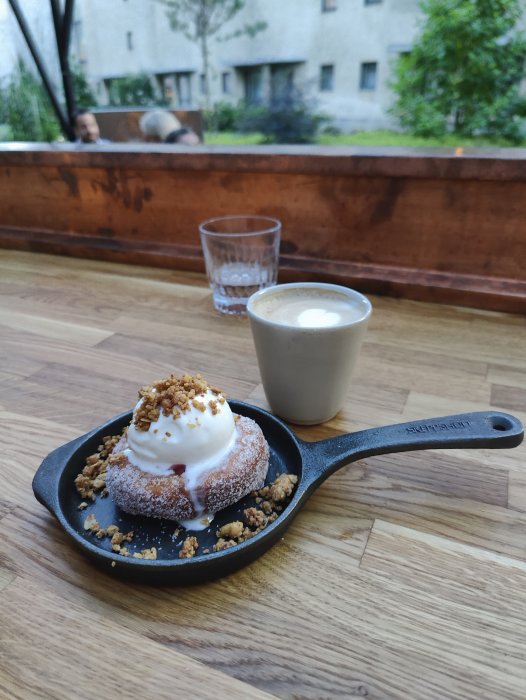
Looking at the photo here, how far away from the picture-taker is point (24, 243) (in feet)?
4.22

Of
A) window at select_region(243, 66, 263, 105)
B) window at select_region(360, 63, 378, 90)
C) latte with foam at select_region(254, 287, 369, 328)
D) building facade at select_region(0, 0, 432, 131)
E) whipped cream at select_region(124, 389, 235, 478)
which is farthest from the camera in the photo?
window at select_region(243, 66, 263, 105)

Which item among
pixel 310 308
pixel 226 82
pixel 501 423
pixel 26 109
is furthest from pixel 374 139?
pixel 501 423

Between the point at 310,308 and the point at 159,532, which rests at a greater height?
the point at 310,308

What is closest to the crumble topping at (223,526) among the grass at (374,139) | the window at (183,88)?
the grass at (374,139)

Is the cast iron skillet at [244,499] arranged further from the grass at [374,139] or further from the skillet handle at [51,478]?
the grass at [374,139]

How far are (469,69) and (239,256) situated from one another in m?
5.14

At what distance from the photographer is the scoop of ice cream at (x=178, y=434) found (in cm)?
45

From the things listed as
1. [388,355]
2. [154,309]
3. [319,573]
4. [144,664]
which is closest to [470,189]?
[388,355]

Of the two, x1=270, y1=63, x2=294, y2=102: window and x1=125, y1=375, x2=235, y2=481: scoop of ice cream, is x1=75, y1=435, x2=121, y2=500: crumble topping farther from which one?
x1=270, y1=63, x2=294, y2=102: window

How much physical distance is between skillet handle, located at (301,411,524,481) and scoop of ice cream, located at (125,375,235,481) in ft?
0.31

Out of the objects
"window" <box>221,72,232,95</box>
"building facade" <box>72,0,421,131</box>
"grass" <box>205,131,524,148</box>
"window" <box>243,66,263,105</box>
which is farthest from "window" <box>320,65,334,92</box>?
"window" <box>221,72,232,95</box>

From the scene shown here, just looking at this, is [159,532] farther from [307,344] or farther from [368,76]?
[368,76]

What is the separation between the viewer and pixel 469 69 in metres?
4.87

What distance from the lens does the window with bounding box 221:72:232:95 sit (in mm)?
6980
